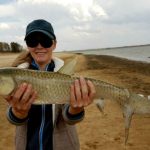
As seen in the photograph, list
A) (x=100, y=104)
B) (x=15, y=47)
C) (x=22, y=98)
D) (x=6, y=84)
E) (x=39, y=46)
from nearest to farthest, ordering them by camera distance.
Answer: (x=6, y=84) → (x=22, y=98) → (x=100, y=104) → (x=39, y=46) → (x=15, y=47)

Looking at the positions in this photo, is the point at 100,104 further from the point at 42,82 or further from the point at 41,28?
the point at 41,28

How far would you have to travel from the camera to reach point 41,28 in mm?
4516

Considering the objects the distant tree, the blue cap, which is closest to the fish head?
the blue cap

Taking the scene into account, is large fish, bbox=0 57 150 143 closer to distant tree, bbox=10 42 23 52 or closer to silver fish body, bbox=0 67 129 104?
silver fish body, bbox=0 67 129 104

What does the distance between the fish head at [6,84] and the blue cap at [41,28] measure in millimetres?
731

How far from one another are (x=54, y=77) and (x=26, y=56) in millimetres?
758

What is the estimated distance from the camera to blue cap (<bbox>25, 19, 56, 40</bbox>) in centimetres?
452

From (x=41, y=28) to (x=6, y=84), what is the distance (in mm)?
886

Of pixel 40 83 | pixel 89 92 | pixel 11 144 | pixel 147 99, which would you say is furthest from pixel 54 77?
pixel 11 144

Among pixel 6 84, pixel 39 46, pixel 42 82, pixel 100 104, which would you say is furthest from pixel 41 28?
pixel 100 104

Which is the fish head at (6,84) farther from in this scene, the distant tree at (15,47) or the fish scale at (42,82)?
the distant tree at (15,47)

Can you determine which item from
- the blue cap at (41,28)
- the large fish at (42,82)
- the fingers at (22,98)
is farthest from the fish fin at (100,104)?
the blue cap at (41,28)

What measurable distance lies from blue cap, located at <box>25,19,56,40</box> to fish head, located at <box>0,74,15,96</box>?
731 millimetres

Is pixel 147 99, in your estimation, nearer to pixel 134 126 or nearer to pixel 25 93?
pixel 25 93
